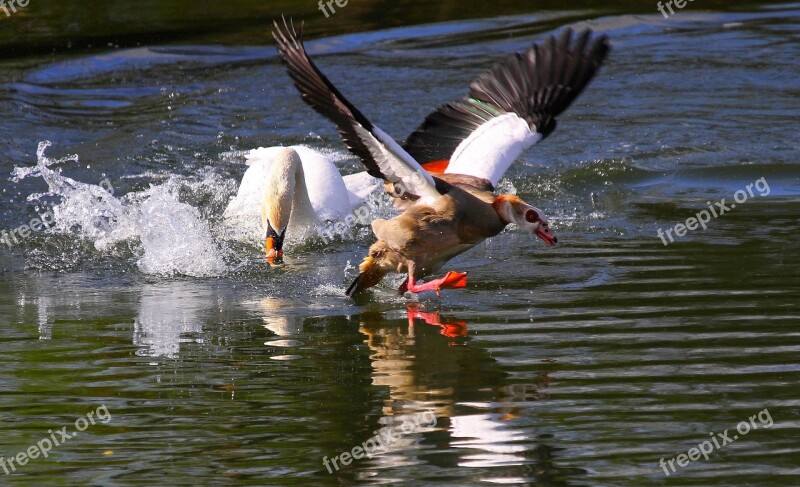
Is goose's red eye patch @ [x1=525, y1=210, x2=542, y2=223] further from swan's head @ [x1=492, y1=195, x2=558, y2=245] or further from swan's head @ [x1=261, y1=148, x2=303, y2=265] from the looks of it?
swan's head @ [x1=261, y1=148, x2=303, y2=265]

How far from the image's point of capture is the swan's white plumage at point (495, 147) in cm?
773

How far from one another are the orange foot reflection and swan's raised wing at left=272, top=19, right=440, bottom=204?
708mm

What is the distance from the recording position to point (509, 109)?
7973 mm

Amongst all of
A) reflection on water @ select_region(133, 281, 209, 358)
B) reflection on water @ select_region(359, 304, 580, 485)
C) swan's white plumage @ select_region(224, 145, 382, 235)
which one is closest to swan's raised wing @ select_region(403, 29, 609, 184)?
swan's white plumage @ select_region(224, 145, 382, 235)

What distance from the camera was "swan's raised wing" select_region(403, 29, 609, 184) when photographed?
7426mm

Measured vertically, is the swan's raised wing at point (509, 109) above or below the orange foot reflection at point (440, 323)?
above

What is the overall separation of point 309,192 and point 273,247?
1.67 meters

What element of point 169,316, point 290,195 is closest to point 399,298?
point 290,195

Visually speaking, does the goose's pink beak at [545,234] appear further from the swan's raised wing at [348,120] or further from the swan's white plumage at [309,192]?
the swan's white plumage at [309,192]

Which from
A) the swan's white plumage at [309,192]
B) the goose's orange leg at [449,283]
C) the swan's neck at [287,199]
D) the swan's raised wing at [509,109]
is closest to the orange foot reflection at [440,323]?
the goose's orange leg at [449,283]

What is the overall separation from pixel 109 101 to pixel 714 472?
1061 centimetres

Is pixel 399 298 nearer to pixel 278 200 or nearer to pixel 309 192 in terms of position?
pixel 278 200

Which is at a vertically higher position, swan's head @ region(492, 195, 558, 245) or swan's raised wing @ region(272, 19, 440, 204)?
swan's raised wing @ region(272, 19, 440, 204)

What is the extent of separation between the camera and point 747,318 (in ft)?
20.4
